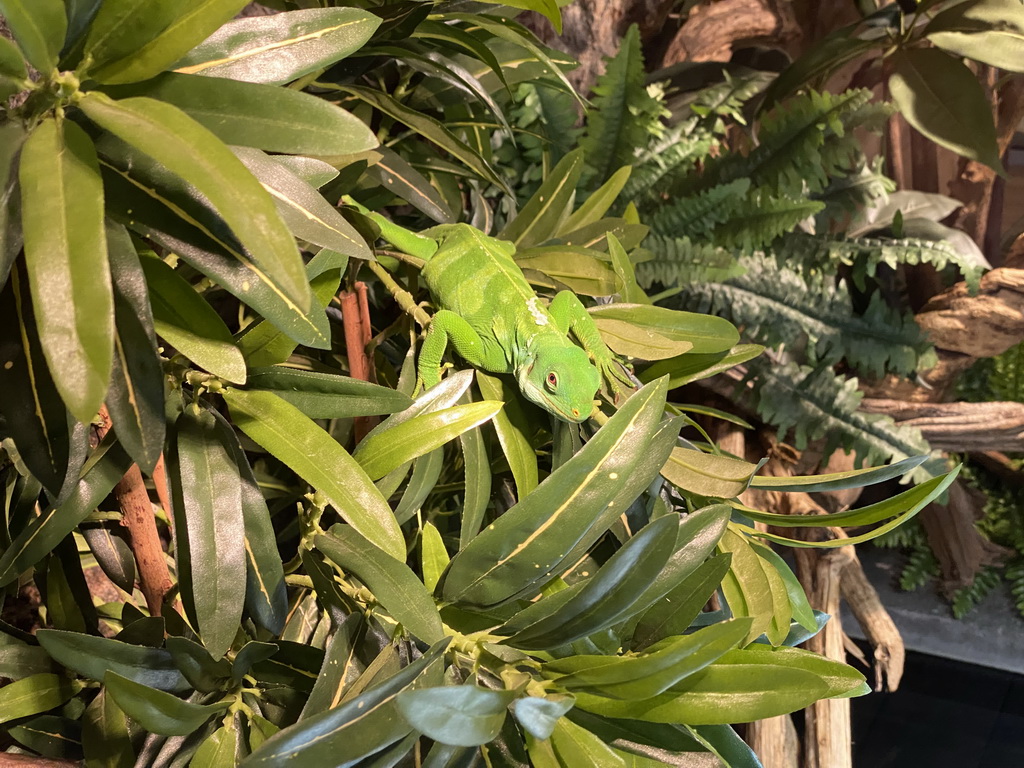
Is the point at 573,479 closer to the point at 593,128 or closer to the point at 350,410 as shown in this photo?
the point at 350,410

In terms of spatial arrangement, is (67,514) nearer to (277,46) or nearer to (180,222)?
(180,222)

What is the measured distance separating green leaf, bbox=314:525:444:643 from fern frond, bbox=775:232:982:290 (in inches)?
72.7

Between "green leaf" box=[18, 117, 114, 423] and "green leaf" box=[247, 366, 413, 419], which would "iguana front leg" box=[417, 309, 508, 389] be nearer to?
"green leaf" box=[247, 366, 413, 419]

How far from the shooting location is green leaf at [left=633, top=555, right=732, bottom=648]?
64 cm

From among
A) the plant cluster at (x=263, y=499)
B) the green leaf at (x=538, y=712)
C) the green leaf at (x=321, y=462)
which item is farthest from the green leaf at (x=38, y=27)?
the green leaf at (x=538, y=712)

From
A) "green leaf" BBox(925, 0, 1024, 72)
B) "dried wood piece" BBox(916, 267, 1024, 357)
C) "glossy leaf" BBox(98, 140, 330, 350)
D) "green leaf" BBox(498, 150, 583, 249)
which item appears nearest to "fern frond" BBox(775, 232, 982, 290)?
"dried wood piece" BBox(916, 267, 1024, 357)

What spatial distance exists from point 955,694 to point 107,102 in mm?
3185

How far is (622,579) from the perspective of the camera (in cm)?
53

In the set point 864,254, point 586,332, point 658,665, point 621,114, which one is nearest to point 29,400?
point 658,665

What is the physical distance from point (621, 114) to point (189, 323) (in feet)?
5.44

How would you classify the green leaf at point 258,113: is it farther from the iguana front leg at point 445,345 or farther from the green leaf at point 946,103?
the green leaf at point 946,103

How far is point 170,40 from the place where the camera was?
1.62ft

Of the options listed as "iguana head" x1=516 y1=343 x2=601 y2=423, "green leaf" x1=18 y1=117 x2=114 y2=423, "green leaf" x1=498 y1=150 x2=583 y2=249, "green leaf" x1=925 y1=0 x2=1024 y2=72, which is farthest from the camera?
"green leaf" x1=925 y1=0 x2=1024 y2=72

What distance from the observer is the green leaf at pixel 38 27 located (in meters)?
0.43
